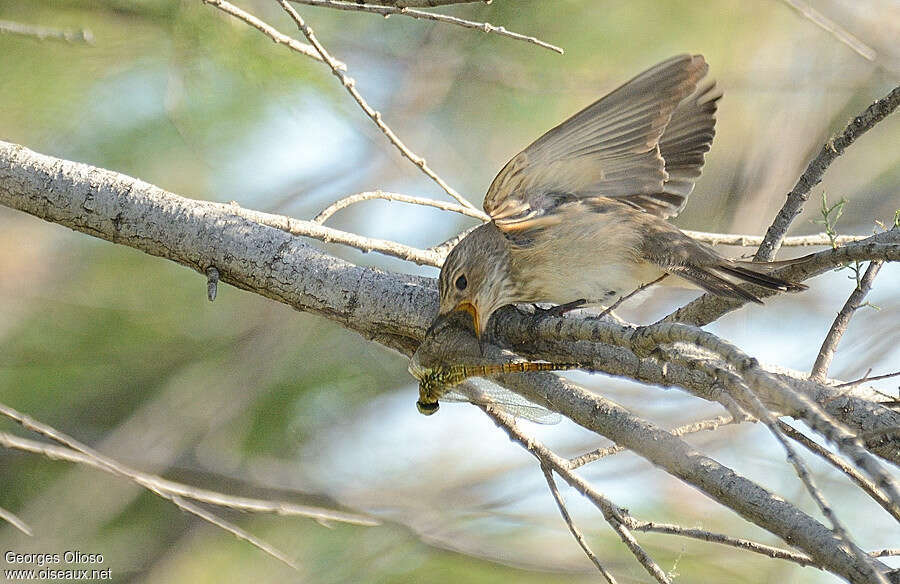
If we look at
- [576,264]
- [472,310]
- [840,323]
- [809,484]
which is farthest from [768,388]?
[576,264]

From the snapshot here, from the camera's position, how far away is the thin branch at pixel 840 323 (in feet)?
5.99

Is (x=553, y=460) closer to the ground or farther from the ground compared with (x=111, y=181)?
closer to the ground

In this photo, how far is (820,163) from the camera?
6.05ft

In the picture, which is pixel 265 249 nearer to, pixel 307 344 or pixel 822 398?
pixel 822 398

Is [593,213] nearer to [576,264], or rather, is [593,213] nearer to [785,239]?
[576,264]

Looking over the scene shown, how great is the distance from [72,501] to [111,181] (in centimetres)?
198

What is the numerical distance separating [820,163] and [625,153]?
624 mm

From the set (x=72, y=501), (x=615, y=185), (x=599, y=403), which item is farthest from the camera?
(x=72, y=501)

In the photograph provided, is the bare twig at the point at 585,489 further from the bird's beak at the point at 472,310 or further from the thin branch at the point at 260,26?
the thin branch at the point at 260,26

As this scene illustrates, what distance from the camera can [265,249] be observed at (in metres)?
2.07

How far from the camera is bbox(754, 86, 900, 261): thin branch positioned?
1.68m

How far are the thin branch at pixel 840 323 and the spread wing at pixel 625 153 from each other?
0.66 metres

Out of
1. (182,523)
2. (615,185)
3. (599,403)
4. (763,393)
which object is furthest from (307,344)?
(763,393)

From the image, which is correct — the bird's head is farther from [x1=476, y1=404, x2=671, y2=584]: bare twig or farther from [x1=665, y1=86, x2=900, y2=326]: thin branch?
[x1=665, y1=86, x2=900, y2=326]: thin branch
